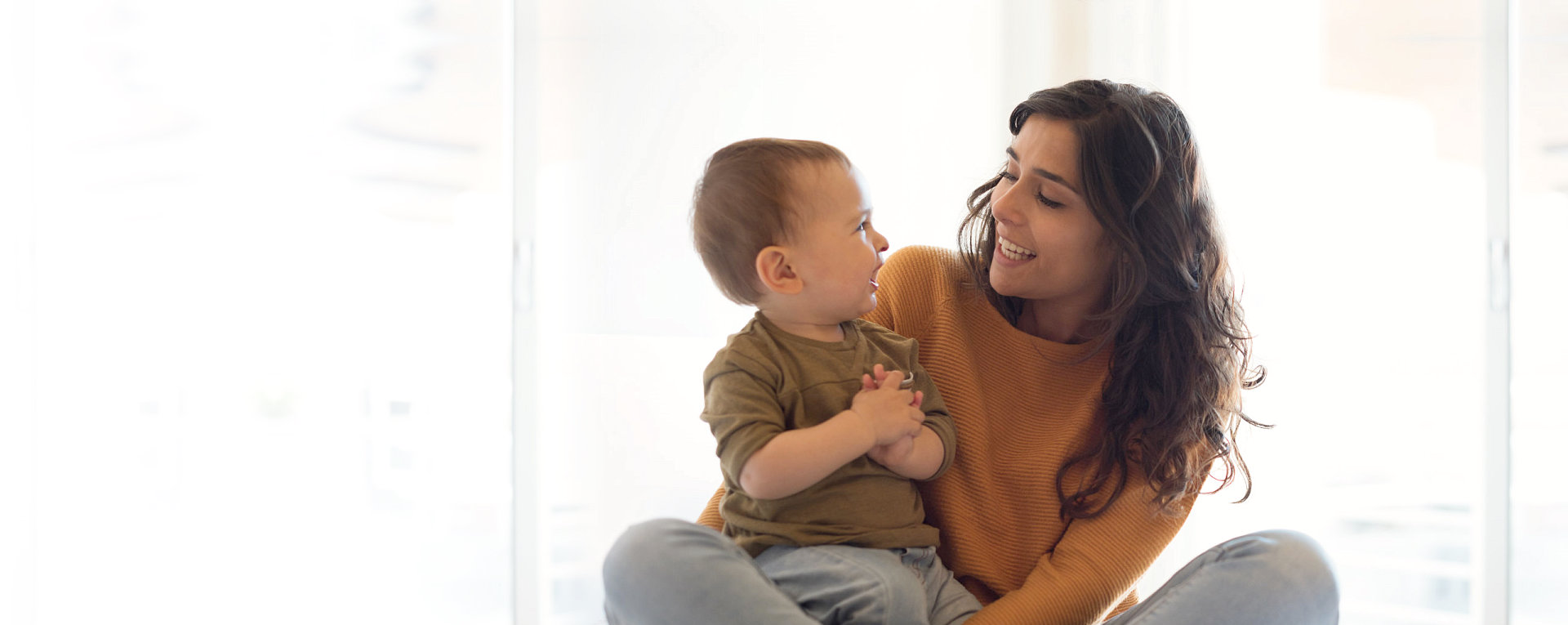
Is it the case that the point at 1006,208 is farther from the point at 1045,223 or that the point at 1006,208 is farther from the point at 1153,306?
the point at 1153,306

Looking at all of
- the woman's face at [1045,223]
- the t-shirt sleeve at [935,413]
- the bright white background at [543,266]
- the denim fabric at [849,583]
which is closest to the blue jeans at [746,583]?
the denim fabric at [849,583]

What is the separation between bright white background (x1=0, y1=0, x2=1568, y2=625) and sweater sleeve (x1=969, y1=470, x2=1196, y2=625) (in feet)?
3.58

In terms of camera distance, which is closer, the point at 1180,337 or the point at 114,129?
the point at 1180,337

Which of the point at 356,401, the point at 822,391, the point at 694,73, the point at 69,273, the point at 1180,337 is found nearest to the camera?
the point at 822,391

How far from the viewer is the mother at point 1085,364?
143 centimetres

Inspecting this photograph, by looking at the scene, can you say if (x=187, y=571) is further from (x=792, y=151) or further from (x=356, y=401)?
(x=792, y=151)

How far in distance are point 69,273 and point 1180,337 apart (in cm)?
198

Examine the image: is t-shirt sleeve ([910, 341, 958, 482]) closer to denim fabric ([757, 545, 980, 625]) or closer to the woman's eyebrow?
denim fabric ([757, 545, 980, 625])

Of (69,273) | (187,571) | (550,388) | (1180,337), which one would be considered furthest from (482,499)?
(1180,337)

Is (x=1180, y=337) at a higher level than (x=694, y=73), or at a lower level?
lower

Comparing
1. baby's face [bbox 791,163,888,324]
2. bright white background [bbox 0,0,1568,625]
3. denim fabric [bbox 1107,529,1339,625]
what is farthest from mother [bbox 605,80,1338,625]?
bright white background [bbox 0,0,1568,625]

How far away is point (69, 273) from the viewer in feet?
6.92

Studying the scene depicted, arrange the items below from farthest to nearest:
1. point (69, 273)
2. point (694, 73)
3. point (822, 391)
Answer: point (694, 73)
point (69, 273)
point (822, 391)

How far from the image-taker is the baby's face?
1.28 meters
